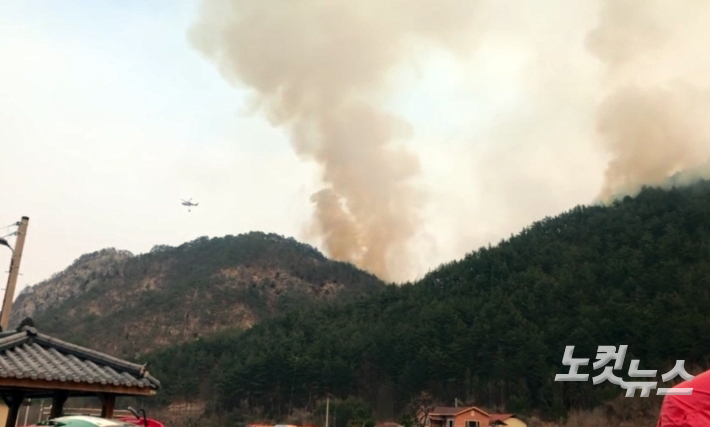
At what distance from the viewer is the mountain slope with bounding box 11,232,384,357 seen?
94562 mm

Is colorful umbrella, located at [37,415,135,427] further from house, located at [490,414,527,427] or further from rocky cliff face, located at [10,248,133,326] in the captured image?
rocky cliff face, located at [10,248,133,326]

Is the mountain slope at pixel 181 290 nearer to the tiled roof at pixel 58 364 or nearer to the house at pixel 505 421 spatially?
the house at pixel 505 421

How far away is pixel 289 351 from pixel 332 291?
54750mm

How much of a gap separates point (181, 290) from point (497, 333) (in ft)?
213

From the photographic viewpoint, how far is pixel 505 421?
132ft

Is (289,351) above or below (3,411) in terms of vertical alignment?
above

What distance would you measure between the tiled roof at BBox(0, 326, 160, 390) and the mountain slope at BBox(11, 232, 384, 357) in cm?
8281

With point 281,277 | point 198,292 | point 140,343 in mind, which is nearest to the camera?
point 140,343

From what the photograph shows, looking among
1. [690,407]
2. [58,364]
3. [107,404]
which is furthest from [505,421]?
[690,407]

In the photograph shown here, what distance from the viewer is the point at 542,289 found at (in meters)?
62.1

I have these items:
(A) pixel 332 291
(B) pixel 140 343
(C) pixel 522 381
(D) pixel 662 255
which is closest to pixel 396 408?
(C) pixel 522 381

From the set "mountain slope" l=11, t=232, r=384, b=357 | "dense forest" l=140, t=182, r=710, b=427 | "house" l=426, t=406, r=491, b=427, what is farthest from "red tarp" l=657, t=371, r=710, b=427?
"mountain slope" l=11, t=232, r=384, b=357

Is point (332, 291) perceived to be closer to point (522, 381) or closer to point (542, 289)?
point (542, 289)

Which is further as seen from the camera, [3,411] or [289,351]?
[289,351]
